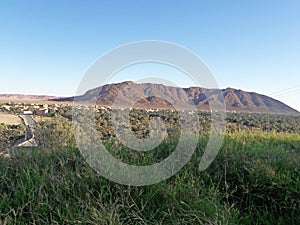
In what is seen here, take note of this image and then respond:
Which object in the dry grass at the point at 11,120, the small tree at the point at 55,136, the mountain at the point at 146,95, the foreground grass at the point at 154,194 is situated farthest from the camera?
the dry grass at the point at 11,120

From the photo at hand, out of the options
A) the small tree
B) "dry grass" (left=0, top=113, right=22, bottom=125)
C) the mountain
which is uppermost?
the mountain

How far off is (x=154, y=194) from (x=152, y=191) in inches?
2.5

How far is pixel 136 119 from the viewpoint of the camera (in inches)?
253

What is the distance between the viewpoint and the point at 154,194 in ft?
9.68

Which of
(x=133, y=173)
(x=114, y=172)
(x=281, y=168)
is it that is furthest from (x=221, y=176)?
(x=114, y=172)

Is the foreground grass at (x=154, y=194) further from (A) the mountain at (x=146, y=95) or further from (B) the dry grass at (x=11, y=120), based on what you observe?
(B) the dry grass at (x=11, y=120)

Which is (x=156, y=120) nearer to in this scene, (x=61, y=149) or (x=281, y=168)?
(x=61, y=149)

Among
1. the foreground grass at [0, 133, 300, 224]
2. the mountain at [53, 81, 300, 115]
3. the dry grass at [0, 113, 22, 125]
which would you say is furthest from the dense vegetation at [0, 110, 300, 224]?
the dry grass at [0, 113, 22, 125]

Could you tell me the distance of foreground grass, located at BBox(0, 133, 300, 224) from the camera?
259 centimetres

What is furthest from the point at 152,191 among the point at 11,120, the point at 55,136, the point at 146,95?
the point at 11,120

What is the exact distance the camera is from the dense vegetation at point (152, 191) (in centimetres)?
261

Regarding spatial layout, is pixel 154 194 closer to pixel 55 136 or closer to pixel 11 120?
pixel 55 136

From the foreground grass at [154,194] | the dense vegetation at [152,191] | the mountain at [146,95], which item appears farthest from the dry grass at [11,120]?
the foreground grass at [154,194]

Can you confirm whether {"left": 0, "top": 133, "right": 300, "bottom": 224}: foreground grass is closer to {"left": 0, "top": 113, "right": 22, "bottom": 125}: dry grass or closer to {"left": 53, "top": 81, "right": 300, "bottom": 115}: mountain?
{"left": 53, "top": 81, "right": 300, "bottom": 115}: mountain
